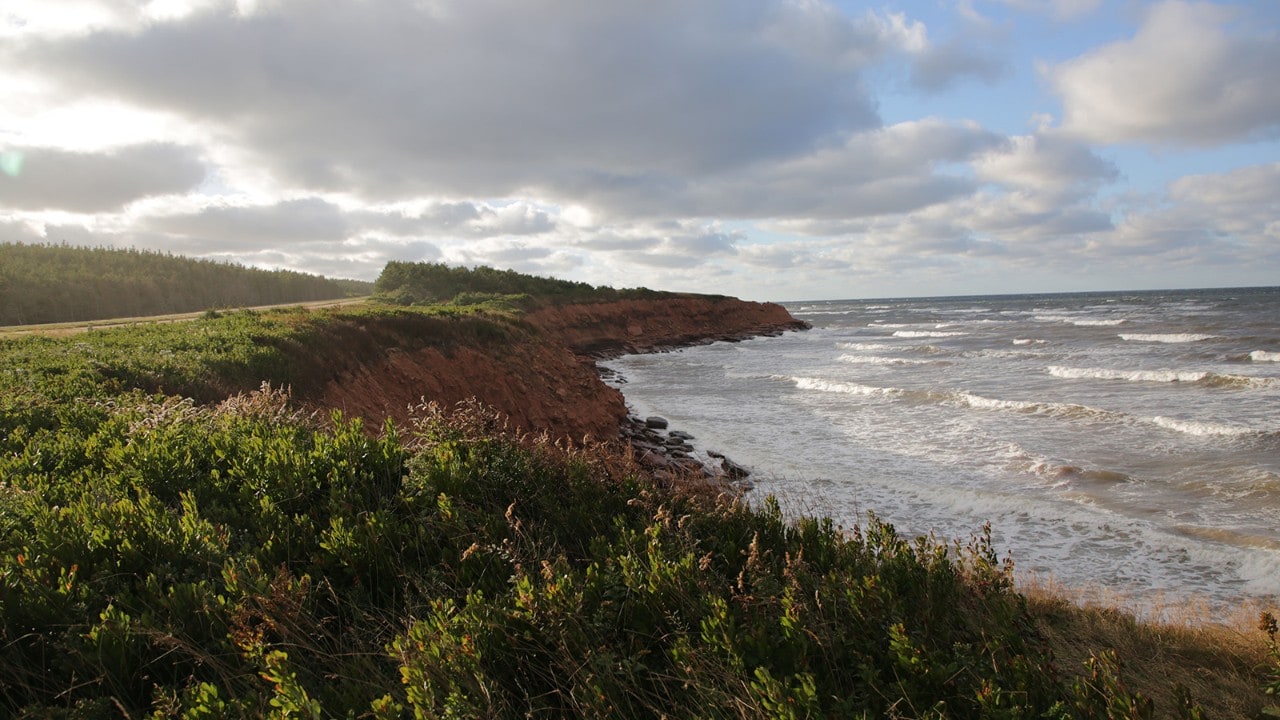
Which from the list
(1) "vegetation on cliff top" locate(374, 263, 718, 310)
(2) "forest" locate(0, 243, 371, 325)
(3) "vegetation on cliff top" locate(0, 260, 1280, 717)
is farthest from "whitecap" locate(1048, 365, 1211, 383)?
(2) "forest" locate(0, 243, 371, 325)

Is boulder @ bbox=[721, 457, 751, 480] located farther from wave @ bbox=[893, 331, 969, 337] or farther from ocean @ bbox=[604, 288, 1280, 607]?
wave @ bbox=[893, 331, 969, 337]

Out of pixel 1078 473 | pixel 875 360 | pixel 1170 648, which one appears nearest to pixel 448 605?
pixel 1170 648

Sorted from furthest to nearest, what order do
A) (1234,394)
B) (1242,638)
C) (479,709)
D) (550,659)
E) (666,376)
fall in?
1. (666,376)
2. (1234,394)
3. (1242,638)
4. (550,659)
5. (479,709)

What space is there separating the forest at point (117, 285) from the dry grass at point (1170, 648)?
56130 mm

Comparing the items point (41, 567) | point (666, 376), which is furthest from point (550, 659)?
point (666, 376)

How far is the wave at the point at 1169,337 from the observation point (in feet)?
128

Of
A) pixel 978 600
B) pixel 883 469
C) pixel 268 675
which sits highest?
pixel 268 675

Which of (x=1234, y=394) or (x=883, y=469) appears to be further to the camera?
(x=1234, y=394)

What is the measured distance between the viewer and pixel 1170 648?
225 inches

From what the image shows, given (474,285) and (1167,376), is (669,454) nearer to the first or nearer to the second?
(1167,376)

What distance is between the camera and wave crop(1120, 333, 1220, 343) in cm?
3897

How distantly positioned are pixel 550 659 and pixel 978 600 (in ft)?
10.6

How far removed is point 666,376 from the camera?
34.4 m

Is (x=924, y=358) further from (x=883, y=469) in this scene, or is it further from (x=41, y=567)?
(x=41, y=567)
